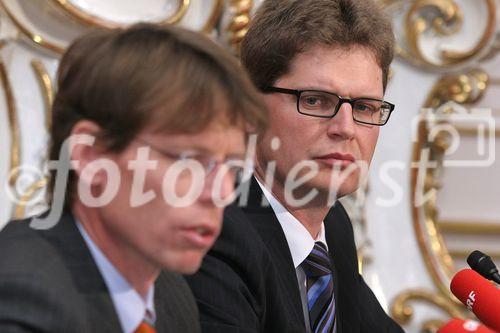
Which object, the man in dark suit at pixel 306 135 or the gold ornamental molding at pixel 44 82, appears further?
the gold ornamental molding at pixel 44 82

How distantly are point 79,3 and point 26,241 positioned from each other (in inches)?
41.8

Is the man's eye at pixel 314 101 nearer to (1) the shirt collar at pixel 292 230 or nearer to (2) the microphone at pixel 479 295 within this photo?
(1) the shirt collar at pixel 292 230

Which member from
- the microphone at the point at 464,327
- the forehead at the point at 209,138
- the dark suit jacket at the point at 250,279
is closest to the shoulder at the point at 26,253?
the forehead at the point at 209,138

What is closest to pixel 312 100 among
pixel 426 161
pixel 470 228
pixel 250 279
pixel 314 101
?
pixel 314 101

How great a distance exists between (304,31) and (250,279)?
0.36 meters

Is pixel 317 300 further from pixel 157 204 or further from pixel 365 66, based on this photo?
pixel 157 204

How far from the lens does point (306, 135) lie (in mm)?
1173

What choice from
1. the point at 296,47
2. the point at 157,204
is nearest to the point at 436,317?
the point at 296,47

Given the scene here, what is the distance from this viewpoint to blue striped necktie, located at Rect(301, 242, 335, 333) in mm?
1203

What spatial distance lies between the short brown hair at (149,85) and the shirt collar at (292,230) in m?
0.45

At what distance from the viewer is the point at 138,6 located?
69.9 inches

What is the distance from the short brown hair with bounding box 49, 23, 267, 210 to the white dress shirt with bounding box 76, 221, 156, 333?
0.35 feet

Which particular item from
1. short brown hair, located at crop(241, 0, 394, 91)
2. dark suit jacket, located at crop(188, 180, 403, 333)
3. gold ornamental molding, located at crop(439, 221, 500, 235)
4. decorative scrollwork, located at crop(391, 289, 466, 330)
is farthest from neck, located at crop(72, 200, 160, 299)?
Result: gold ornamental molding, located at crop(439, 221, 500, 235)

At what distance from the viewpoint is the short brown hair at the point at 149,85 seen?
2.33 ft
